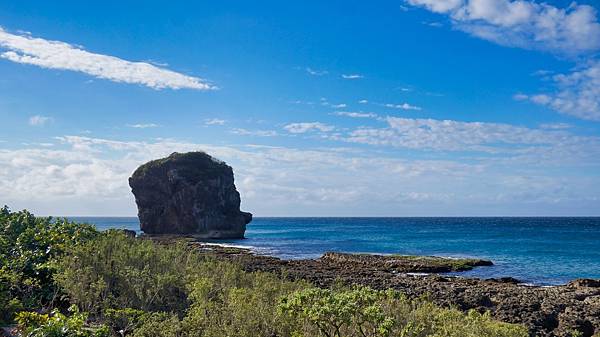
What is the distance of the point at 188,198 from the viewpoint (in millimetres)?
102312

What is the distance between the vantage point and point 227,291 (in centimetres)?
1509

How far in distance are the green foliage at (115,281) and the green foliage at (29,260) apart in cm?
73

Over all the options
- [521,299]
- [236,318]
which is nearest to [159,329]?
[236,318]

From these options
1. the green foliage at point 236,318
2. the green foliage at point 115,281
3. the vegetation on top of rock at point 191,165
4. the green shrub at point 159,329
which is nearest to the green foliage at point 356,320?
the green foliage at point 236,318

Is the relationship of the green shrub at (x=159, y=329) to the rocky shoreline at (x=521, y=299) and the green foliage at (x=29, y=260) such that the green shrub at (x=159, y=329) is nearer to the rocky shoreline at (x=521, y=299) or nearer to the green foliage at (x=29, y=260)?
the green foliage at (x=29, y=260)

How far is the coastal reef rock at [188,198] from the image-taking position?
102m

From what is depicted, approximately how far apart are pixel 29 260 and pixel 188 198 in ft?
285

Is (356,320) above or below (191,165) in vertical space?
below

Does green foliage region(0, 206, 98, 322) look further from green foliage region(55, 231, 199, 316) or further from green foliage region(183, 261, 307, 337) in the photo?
green foliage region(183, 261, 307, 337)

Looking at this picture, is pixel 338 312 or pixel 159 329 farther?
pixel 159 329

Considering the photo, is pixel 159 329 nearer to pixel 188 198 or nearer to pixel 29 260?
pixel 29 260

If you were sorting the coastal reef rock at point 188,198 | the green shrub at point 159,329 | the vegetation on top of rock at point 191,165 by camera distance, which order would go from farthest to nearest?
the vegetation on top of rock at point 191,165 → the coastal reef rock at point 188,198 → the green shrub at point 159,329

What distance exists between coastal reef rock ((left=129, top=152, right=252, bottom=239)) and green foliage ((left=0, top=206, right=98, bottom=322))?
78.1 m

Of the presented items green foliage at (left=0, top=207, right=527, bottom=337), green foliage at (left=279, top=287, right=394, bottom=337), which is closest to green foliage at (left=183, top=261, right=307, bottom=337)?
green foliage at (left=0, top=207, right=527, bottom=337)
